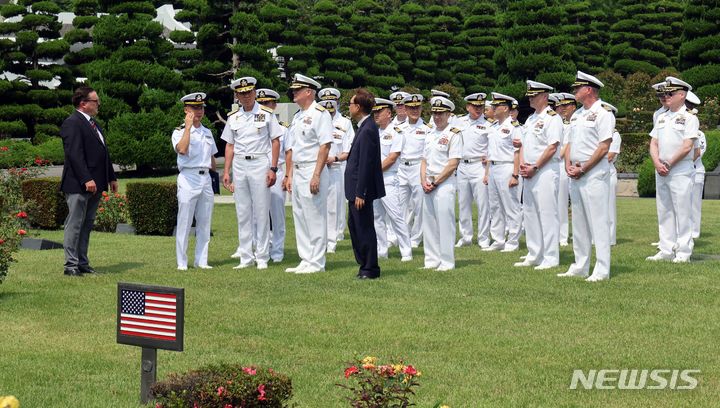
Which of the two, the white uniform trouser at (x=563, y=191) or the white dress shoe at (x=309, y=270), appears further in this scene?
the white uniform trouser at (x=563, y=191)

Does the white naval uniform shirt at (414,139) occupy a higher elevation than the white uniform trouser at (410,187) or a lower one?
higher

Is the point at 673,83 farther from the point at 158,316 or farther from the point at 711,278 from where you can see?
the point at 158,316

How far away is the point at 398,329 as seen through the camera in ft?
30.9

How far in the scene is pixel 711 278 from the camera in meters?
12.6

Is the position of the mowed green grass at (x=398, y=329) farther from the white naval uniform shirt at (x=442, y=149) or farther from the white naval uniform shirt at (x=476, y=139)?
the white naval uniform shirt at (x=476, y=139)

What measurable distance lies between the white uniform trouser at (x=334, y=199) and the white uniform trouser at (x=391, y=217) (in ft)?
2.68

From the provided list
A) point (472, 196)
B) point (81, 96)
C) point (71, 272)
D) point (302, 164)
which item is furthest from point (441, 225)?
point (81, 96)

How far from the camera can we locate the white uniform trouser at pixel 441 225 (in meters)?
13.5

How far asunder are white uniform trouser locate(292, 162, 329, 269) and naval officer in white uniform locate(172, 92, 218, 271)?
3.97 feet

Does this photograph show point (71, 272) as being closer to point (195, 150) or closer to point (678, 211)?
point (195, 150)

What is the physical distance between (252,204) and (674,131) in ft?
17.8

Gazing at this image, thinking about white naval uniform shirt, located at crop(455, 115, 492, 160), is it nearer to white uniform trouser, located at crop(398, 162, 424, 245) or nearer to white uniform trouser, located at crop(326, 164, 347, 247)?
white uniform trouser, located at crop(398, 162, 424, 245)

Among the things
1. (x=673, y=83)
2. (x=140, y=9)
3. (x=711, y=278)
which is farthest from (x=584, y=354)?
(x=140, y=9)

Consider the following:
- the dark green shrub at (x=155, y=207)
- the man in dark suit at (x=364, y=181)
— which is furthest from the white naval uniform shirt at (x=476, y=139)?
the dark green shrub at (x=155, y=207)
